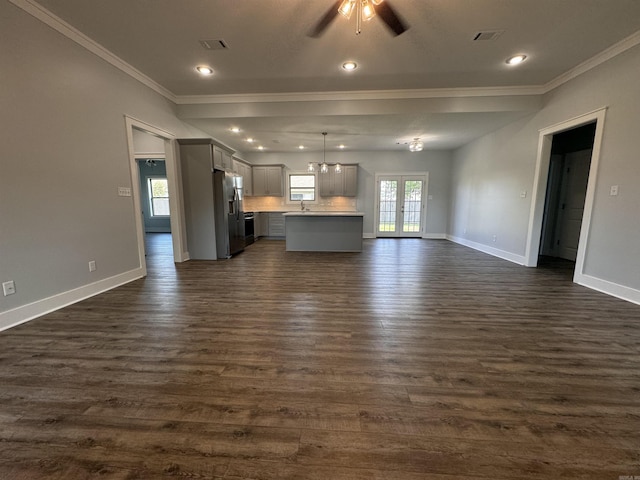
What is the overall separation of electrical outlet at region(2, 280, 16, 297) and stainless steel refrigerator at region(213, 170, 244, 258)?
2.93m

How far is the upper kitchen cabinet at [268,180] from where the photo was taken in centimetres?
808

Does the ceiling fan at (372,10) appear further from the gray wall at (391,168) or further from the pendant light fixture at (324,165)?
the gray wall at (391,168)

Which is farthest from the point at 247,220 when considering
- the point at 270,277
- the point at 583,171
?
the point at 583,171

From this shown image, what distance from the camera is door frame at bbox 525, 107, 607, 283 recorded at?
3412 mm

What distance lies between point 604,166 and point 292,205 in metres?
6.98

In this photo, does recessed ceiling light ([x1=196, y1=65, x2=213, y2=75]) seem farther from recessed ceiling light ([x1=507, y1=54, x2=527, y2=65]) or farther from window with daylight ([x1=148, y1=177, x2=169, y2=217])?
window with daylight ([x1=148, y1=177, x2=169, y2=217])

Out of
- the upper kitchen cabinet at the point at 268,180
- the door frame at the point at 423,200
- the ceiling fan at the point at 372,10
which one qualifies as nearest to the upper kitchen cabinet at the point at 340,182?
the door frame at the point at 423,200

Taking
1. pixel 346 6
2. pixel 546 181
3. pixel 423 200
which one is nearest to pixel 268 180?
pixel 423 200

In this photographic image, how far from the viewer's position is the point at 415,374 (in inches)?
67.1

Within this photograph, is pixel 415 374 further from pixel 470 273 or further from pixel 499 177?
pixel 499 177

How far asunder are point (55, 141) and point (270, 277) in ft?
9.56

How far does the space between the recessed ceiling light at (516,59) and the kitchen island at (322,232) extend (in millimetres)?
3350

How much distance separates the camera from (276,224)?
806 cm

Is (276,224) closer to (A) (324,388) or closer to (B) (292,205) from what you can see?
(B) (292,205)
